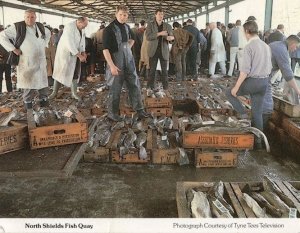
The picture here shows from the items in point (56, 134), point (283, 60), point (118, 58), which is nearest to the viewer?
point (56, 134)

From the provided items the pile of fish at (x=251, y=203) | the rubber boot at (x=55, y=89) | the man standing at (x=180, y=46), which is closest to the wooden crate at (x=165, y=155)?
the pile of fish at (x=251, y=203)

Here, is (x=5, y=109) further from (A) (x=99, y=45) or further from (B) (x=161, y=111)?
(A) (x=99, y=45)

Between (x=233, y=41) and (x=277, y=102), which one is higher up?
(x=233, y=41)

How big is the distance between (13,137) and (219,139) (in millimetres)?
A: 1698

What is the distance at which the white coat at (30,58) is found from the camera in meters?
4.03

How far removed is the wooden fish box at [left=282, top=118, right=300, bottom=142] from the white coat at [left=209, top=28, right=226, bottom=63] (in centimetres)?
492

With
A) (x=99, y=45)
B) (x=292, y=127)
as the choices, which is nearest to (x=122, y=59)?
(x=292, y=127)

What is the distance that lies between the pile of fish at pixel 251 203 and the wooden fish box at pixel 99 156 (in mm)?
1237

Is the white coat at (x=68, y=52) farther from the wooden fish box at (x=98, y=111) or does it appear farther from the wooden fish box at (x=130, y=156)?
the wooden fish box at (x=130, y=156)

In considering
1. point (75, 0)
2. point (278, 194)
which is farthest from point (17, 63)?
point (75, 0)

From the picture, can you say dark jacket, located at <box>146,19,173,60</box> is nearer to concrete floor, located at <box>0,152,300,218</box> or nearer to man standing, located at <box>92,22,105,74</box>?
man standing, located at <box>92,22,105,74</box>

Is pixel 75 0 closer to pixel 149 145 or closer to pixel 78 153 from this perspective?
pixel 149 145

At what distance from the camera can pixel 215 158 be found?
10.2 feet
